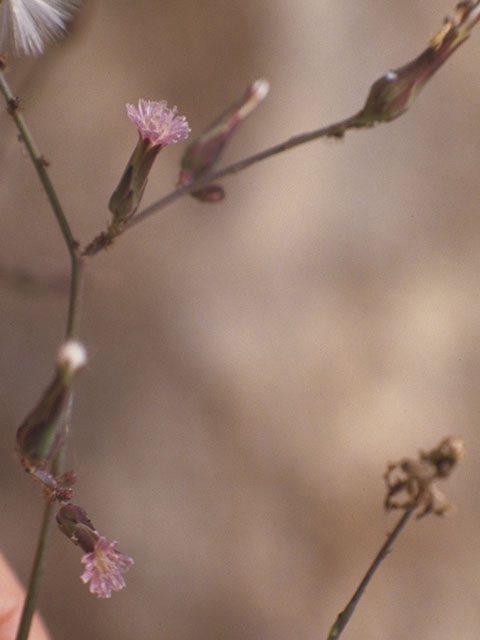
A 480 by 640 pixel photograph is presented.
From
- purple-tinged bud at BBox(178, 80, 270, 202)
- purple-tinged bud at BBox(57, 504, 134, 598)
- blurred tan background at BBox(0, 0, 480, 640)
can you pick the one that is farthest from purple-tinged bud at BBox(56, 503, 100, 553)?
blurred tan background at BBox(0, 0, 480, 640)

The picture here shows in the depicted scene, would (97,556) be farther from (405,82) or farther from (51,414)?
(405,82)

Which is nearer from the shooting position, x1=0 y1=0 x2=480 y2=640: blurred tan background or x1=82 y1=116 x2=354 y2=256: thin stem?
x1=82 y1=116 x2=354 y2=256: thin stem

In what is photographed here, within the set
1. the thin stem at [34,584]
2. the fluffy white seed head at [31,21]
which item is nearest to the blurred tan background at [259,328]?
the fluffy white seed head at [31,21]

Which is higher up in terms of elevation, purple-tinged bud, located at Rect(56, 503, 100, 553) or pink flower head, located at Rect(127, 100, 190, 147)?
pink flower head, located at Rect(127, 100, 190, 147)

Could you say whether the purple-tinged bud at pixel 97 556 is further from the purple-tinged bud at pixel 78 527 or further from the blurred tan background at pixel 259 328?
the blurred tan background at pixel 259 328

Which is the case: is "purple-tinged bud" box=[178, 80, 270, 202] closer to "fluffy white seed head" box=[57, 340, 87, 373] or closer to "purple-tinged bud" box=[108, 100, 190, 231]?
"purple-tinged bud" box=[108, 100, 190, 231]
